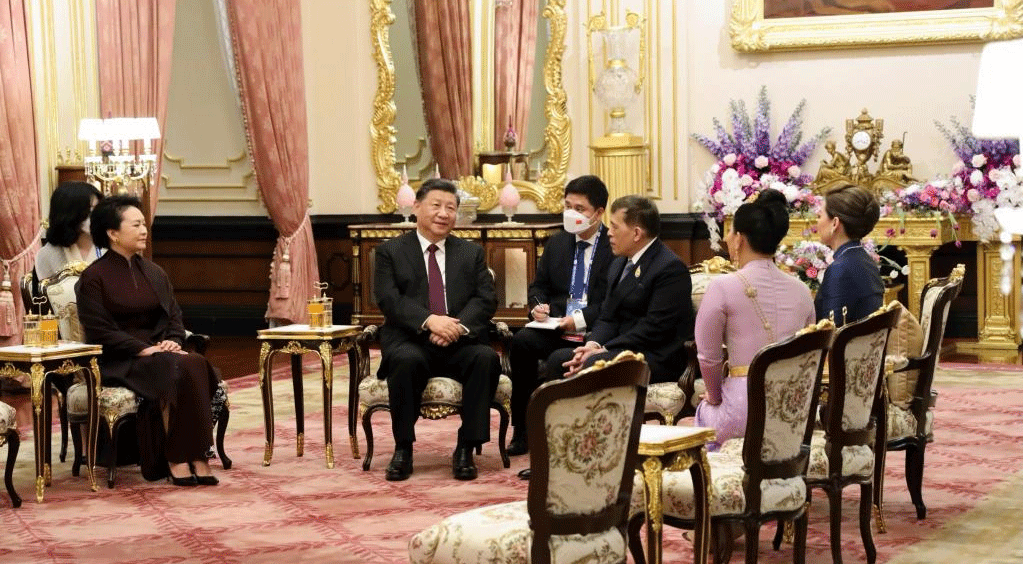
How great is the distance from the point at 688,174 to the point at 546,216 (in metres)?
1.12

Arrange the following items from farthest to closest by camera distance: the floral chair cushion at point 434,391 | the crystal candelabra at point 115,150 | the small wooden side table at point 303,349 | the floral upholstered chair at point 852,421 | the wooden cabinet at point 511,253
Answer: the wooden cabinet at point 511,253
the crystal candelabra at point 115,150
the small wooden side table at point 303,349
the floral chair cushion at point 434,391
the floral upholstered chair at point 852,421

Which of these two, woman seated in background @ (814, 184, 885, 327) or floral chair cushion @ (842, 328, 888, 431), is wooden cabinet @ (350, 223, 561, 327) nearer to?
woman seated in background @ (814, 184, 885, 327)

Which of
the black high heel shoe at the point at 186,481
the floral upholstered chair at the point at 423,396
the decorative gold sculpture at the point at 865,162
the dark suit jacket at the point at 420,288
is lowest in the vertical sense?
the black high heel shoe at the point at 186,481

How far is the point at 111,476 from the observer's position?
20.9ft

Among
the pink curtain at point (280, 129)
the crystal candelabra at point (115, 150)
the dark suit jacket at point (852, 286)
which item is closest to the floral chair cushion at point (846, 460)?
the dark suit jacket at point (852, 286)

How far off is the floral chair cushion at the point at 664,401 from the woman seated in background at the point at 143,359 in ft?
6.18

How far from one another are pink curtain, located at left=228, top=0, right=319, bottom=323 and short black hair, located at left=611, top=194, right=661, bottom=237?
5.41 metres

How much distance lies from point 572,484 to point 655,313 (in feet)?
9.06

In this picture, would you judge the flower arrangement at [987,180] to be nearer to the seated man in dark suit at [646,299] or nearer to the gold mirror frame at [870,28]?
the gold mirror frame at [870,28]

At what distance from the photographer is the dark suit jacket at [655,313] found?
6199 mm

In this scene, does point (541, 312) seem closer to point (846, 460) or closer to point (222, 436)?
point (222, 436)

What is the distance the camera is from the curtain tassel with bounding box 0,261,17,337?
862 centimetres

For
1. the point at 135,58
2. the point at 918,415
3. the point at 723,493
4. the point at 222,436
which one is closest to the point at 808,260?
the point at 918,415

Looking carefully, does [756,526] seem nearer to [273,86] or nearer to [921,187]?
[921,187]
